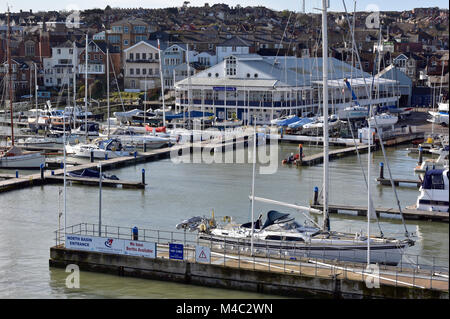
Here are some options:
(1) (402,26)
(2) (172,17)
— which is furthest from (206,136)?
(1) (402,26)

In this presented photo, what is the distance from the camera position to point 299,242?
30.1m

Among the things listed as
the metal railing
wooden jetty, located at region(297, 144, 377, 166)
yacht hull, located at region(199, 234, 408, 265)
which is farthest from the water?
yacht hull, located at region(199, 234, 408, 265)

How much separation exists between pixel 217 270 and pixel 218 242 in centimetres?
279

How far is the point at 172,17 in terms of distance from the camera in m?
168

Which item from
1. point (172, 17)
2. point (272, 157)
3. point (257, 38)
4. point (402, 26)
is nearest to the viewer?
point (272, 157)

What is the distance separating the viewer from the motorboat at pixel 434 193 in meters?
39.2

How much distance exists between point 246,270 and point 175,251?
2.90 metres

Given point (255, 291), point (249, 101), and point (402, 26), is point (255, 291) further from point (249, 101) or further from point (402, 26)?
point (402, 26)

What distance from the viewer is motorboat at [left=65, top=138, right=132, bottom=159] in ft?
197

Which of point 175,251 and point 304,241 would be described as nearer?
point 175,251

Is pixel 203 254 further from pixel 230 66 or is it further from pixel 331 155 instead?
pixel 230 66

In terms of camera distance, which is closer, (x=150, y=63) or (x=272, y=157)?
(x=272, y=157)

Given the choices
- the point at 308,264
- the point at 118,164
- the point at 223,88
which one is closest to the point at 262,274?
the point at 308,264

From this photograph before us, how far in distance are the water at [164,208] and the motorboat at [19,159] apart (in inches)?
43.7
